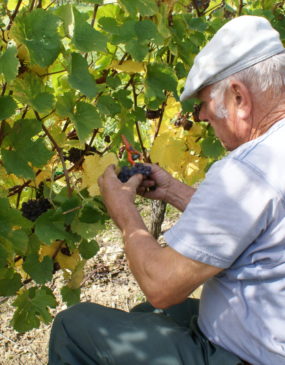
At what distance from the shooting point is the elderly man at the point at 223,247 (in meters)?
1.41

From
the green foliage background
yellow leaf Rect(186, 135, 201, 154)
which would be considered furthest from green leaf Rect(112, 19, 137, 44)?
yellow leaf Rect(186, 135, 201, 154)

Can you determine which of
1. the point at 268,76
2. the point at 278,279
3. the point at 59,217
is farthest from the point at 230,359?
the point at 268,76

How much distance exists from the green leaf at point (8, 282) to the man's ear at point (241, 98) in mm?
952

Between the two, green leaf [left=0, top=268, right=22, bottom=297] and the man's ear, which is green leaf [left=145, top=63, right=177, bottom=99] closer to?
the man's ear

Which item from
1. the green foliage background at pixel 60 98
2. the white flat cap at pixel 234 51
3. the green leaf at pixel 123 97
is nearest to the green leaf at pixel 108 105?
the green foliage background at pixel 60 98

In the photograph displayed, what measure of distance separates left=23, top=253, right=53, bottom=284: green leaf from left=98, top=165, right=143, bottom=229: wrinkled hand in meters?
0.34

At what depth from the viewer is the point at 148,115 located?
98.1 inches

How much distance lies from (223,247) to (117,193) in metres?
0.43

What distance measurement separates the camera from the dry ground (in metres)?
2.72

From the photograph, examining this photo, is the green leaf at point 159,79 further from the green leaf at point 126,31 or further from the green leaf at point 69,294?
the green leaf at point 69,294

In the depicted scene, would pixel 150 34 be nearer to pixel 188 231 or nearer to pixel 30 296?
pixel 188 231

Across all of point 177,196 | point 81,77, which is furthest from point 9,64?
point 177,196

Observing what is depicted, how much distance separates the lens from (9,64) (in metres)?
1.45

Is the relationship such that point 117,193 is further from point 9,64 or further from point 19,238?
point 9,64
